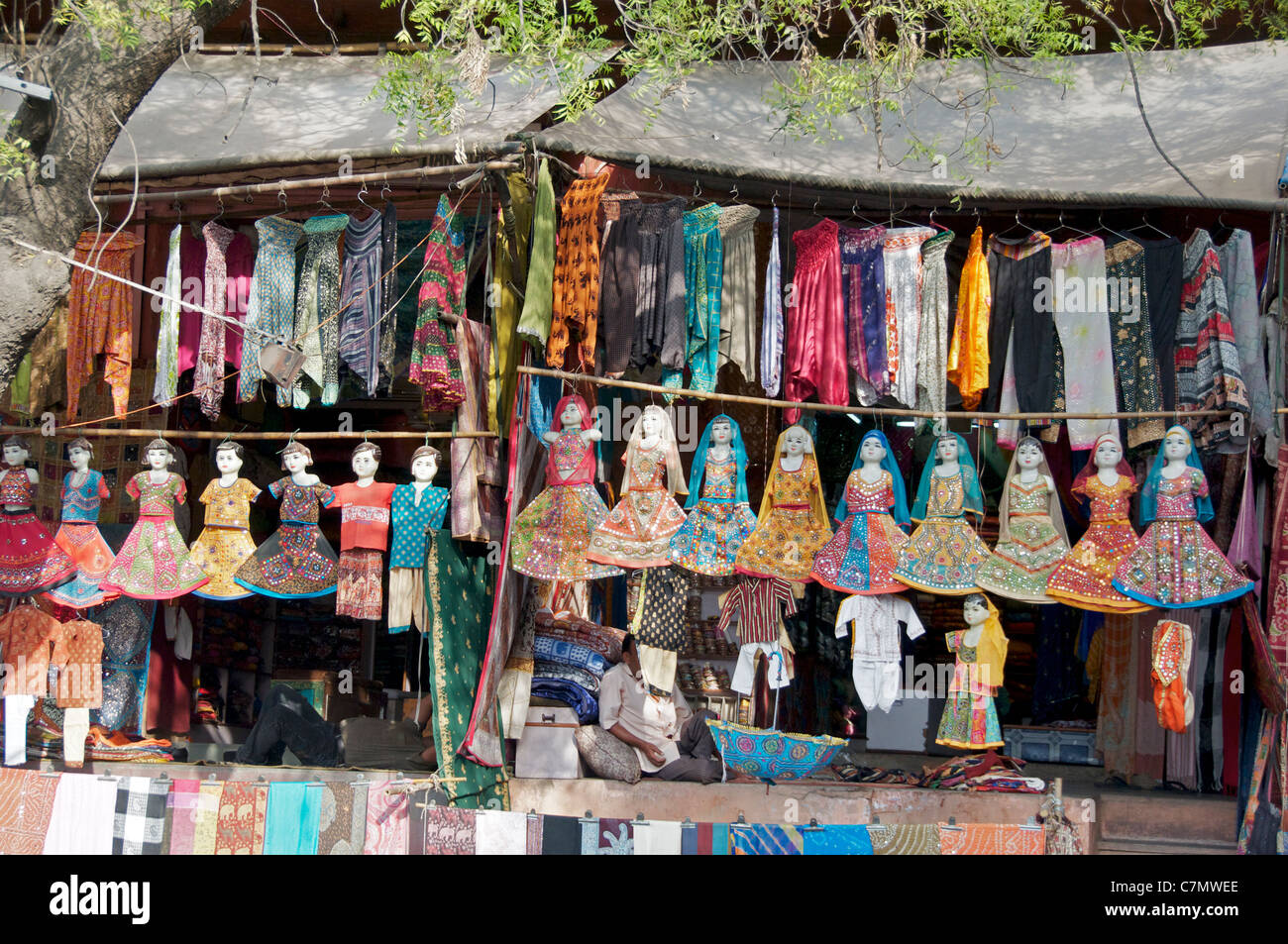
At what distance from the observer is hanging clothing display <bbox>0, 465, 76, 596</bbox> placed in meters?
8.03

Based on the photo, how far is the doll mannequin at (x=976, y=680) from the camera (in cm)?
748

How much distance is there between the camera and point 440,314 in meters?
7.73

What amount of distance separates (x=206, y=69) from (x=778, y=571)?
5.64 meters

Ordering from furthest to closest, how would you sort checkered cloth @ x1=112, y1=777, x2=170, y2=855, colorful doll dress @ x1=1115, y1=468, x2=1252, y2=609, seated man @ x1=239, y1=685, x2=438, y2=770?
seated man @ x1=239, y1=685, x2=438, y2=770, colorful doll dress @ x1=1115, y1=468, x2=1252, y2=609, checkered cloth @ x1=112, y1=777, x2=170, y2=855

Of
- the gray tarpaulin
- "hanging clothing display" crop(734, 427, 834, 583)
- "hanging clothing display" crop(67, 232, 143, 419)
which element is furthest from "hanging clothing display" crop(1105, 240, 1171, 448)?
"hanging clothing display" crop(67, 232, 143, 419)

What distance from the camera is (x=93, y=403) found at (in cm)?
941

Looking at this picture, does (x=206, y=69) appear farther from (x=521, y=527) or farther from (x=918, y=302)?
(x=918, y=302)

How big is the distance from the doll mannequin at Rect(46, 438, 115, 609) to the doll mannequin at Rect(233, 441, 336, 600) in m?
0.91

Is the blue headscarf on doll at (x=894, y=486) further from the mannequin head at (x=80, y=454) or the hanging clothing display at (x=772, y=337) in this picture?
the mannequin head at (x=80, y=454)

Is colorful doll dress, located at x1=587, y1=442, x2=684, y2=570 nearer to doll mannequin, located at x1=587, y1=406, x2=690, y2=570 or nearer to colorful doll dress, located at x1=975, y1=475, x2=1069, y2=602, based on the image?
doll mannequin, located at x1=587, y1=406, x2=690, y2=570

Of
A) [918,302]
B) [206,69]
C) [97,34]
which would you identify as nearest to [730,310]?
[918,302]

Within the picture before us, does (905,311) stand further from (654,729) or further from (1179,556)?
(654,729)

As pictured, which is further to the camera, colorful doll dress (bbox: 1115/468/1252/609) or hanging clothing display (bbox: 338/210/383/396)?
hanging clothing display (bbox: 338/210/383/396)

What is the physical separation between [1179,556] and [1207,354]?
114 cm
